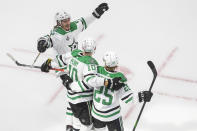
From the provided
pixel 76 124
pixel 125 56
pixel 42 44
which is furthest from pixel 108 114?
pixel 125 56

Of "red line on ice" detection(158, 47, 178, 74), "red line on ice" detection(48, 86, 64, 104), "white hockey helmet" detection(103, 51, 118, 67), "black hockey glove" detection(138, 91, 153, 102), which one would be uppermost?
"white hockey helmet" detection(103, 51, 118, 67)

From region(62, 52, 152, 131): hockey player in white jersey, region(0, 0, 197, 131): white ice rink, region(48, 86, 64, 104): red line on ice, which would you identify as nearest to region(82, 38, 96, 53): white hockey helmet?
region(62, 52, 152, 131): hockey player in white jersey

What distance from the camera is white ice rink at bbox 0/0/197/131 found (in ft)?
14.1

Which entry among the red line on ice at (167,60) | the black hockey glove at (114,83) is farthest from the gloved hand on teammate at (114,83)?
the red line on ice at (167,60)

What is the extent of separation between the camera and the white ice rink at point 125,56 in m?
4.31

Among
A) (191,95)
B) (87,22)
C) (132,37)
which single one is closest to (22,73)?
(87,22)

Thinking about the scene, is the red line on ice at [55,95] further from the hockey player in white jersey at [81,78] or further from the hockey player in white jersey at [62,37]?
the hockey player in white jersey at [81,78]

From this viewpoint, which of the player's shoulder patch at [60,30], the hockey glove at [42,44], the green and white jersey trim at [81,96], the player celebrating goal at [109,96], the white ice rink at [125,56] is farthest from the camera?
the white ice rink at [125,56]

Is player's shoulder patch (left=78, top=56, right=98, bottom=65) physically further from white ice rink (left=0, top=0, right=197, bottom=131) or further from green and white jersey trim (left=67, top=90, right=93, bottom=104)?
white ice rink (left=0, top=0, right=197, bottom=131)

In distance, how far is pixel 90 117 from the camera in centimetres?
366

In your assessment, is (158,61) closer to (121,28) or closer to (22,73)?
(121,28)

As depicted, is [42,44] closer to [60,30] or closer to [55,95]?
[60,30]

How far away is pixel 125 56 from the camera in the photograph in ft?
17.8

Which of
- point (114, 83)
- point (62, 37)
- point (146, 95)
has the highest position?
point (62, 37)
